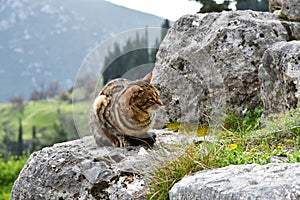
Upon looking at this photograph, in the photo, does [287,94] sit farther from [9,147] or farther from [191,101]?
[9,147]

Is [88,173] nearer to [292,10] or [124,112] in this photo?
[124,112]

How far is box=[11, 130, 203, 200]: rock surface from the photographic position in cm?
452

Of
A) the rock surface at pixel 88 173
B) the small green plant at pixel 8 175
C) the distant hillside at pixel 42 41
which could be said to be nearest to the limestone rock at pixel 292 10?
the rock surface at pixel 88 173

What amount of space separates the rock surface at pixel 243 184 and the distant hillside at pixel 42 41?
3220 inches

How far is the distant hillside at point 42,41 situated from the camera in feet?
308

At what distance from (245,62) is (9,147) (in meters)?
39.5

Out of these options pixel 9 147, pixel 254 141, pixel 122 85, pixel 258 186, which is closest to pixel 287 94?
pixel 254 141

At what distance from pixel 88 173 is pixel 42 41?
10700 centimetres

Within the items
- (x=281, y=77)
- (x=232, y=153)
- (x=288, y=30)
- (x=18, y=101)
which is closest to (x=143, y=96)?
(x=232, y=153)

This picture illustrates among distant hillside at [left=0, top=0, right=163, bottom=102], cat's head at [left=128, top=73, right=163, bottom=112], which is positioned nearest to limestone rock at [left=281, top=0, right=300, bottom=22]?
cat's head at [left=128, top=73, right=163, bottom=112]

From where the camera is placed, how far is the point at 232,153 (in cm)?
441

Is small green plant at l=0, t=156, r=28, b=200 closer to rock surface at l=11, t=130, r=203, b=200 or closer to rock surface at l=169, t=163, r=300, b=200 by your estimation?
rock surface at l=11, t=130, r=203, b=200

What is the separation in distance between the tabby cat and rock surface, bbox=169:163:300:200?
1.35 m

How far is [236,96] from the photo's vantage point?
21.9ft
